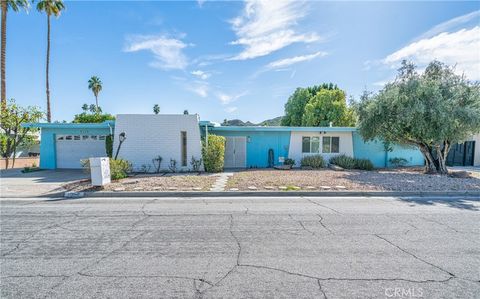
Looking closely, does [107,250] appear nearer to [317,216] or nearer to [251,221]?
[251,221]

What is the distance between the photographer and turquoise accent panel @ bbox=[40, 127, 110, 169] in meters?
14.4

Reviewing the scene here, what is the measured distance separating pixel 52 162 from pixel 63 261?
48.4 feet

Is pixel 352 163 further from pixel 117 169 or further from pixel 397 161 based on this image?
pixel 117 169

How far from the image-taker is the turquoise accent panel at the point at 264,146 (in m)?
15.1

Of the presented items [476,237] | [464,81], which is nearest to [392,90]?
[464,81]

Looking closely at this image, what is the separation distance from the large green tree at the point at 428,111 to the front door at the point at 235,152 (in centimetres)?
725

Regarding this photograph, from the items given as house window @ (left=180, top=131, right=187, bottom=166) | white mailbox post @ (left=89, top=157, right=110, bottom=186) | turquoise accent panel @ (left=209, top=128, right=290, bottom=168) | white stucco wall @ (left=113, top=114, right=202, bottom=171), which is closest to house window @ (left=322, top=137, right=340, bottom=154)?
turquoise accent panel @ (left=209, top=128, right=290, bottom=168)

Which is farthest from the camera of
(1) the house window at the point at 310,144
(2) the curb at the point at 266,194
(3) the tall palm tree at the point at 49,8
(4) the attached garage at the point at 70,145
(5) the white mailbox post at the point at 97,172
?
(3) the tall palm tree at the point at 49,8

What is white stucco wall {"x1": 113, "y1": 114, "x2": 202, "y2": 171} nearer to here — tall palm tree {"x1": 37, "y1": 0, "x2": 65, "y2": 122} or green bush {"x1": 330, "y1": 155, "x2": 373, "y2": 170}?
green bush {"x1": 330, "y1": 155, "x2": 373, "y2": 170}

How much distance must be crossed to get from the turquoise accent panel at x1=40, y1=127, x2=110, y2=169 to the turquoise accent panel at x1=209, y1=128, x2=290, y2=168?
8.39 m

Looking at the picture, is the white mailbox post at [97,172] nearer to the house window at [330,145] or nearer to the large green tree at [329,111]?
the house window at [330,145]

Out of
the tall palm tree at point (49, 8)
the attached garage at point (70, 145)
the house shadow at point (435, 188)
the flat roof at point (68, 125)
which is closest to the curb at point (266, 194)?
the house shadow at point (435, 188)

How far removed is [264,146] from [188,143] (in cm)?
515

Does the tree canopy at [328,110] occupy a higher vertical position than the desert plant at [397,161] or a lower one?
higher
